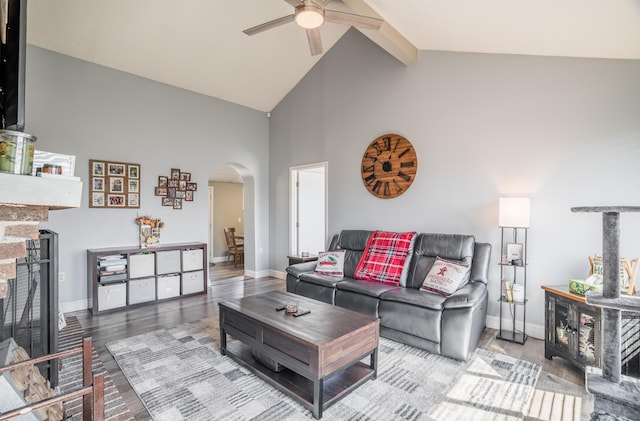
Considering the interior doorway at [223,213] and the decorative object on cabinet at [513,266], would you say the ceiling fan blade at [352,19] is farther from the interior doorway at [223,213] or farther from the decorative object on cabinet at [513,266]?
the interior doorway at [223,213]

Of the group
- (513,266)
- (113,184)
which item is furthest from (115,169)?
(513,266)

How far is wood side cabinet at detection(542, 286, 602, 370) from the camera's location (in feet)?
8.07

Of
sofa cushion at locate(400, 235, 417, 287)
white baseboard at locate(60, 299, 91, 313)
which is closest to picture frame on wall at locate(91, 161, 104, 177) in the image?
white baseboard at locate(60, 299, 91, 313)

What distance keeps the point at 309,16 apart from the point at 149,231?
3.65m

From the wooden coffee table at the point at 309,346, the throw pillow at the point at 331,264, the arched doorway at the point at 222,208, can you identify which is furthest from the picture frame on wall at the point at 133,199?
the throw pillow at the point at 331,264

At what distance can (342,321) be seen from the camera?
8.19ft

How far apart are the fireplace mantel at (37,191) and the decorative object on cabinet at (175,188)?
3631mm

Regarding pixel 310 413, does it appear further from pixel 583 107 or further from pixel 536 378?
pixel 583 107

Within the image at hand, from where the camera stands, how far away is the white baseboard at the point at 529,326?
333 cm

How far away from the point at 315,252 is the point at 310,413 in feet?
13.8

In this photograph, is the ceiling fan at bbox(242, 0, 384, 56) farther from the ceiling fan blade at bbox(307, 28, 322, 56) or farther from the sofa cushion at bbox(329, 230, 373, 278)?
the sofa cushion at bbox(329, 230, 373, 278)

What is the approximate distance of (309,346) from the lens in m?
2.09

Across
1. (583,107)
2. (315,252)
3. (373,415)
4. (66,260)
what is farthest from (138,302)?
(583,107)

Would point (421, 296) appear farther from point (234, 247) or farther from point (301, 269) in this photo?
point (234, 247)
